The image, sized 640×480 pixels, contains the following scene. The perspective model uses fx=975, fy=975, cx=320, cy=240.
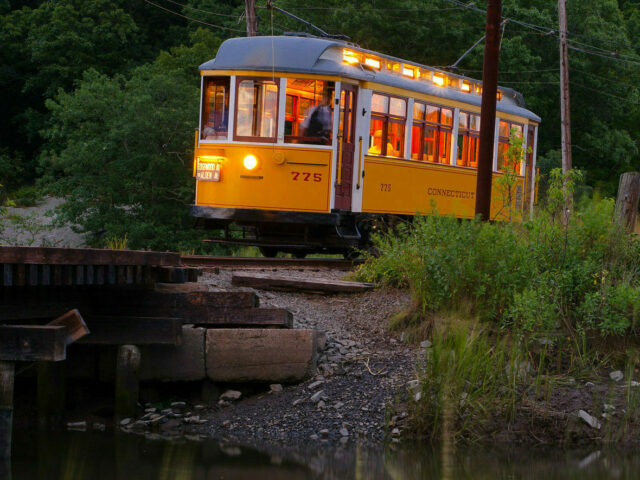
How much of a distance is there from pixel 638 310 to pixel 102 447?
498cm

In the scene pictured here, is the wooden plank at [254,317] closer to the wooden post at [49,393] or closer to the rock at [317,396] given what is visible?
the rock at [317,396]

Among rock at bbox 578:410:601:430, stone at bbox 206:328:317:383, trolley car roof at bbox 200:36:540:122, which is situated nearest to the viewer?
rock at bbox 578:410:601:430

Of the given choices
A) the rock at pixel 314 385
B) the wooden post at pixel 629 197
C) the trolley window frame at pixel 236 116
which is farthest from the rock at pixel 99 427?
the trolley window frame at pixel 236 116

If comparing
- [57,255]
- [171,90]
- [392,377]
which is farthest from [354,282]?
[171,90]

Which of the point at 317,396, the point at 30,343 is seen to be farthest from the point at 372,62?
the point at 30,343

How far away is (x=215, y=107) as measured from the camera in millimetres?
15211

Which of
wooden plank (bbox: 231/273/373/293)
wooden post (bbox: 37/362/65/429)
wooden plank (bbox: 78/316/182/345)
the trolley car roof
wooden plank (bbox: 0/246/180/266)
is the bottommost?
wooden post (bbox: 37/362/65/429)

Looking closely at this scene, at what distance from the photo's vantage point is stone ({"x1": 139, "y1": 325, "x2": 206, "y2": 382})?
340 inches

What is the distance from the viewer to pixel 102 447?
7582 mm

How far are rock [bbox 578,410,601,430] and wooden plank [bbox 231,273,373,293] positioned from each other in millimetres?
3506

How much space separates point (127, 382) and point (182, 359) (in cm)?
56

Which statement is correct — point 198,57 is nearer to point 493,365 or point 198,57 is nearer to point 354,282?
point 354,282

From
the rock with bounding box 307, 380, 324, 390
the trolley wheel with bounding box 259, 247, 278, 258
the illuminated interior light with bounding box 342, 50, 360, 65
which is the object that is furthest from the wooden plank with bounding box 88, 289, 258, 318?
the trolley wheel with bounding box 259, 247, 278, 258

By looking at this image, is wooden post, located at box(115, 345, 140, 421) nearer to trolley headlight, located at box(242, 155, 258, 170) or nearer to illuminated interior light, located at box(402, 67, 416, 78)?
trolley headlight, located at box(242, 155, 258, 170)
